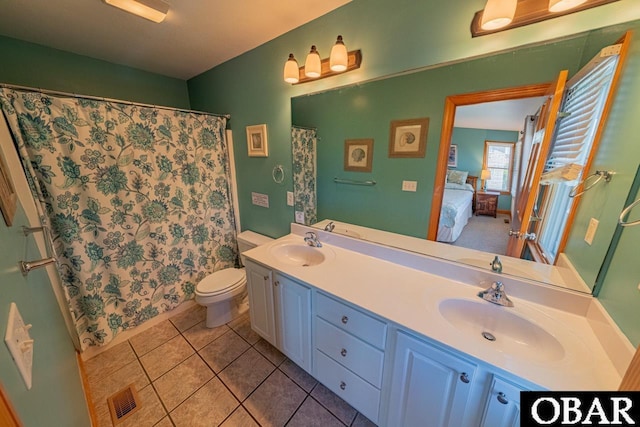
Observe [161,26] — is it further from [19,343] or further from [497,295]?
[497,295]

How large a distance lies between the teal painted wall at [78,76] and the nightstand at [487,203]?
305 cm

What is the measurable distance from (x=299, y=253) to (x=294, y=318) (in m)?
0.51

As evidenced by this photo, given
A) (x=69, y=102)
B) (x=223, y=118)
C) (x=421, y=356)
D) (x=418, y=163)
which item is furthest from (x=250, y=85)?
(x=421, y=356)

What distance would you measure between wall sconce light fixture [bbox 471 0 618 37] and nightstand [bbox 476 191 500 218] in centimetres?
78

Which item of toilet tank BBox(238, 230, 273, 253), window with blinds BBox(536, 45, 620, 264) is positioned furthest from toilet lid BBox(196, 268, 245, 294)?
window with blinds BBox(536, 45, 620, 264)

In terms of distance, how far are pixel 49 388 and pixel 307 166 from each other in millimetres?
1666

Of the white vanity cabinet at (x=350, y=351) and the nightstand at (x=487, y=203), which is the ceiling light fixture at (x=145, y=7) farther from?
the nightstand at (x=487, y=203)

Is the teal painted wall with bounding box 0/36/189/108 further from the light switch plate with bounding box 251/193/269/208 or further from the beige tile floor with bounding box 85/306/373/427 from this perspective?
the beige tile floor with bounding box 85/306/373/427

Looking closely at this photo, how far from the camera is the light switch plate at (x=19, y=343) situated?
0.54m

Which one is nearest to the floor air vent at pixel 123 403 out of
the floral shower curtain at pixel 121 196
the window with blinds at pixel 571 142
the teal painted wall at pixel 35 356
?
the teal painted wall at pixel 35 356

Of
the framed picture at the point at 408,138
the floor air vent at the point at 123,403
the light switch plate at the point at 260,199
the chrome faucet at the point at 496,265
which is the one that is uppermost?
the framed picture at the point at 408,138

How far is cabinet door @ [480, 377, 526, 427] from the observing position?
28.8 inches

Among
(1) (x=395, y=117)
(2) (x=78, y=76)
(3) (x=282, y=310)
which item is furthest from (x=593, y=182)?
(2) (x=78, y=76)

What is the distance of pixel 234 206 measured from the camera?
8.29 feet
